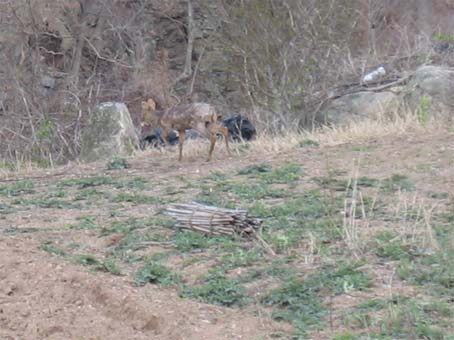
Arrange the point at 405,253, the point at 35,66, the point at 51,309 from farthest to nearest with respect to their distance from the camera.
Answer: the point at 35,66
the point at 405,253
the point at 51,309

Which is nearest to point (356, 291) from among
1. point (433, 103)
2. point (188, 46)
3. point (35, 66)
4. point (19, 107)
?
point (433, 103)

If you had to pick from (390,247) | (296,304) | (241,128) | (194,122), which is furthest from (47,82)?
(296,304)

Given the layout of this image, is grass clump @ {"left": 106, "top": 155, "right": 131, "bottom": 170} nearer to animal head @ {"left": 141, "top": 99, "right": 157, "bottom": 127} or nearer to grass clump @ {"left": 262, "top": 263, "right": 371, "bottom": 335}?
animal head @ {"left": 141, "top": 99, "right": 157, "bottom": 127}

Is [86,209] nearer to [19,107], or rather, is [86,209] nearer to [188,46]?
[19,107]

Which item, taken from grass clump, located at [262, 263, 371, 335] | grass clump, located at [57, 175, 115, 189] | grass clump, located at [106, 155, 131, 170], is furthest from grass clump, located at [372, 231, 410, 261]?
grass clump, located at [106, 155, 131, 170]

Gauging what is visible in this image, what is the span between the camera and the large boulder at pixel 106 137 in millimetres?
13701

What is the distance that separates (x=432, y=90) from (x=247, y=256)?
30.2 feet

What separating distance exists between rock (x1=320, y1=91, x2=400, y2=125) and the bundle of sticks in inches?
327

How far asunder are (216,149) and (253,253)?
5098 mm

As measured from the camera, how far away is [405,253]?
6.81 m

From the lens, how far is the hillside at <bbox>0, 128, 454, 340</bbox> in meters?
5.86

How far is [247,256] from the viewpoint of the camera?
7043mm

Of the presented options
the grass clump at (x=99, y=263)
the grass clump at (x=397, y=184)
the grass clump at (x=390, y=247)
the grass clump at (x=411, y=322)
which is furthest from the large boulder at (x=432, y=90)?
the grass clump at (x=411, y=322)

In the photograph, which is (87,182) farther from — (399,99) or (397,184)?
(399,99)
